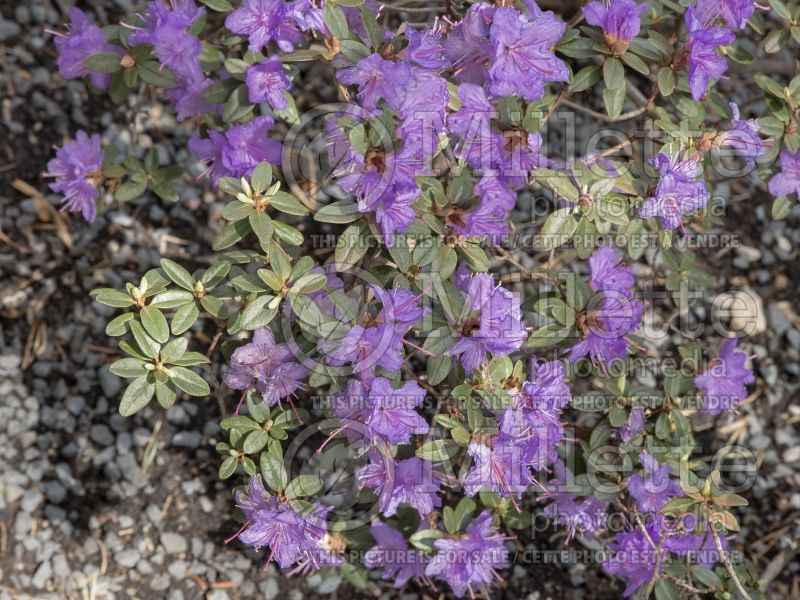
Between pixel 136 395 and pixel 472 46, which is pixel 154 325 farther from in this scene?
pixel 472 46

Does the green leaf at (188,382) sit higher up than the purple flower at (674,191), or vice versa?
the purple flower at (674,191)

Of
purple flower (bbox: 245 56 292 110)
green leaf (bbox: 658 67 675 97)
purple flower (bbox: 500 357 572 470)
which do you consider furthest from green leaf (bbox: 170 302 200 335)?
green leaf (bbox: 658 67 675 97)

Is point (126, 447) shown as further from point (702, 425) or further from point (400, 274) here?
point (702, 425)

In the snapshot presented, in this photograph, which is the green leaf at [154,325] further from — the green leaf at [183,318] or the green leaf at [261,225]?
the green leaf at [261,225]

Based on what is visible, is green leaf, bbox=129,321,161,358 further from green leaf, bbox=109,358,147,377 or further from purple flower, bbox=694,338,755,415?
purple flower, bbox=694,338,755,415

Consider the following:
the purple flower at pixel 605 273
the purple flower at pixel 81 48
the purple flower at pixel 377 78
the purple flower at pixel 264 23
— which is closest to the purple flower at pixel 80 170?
the purple flower at pixel 81 48

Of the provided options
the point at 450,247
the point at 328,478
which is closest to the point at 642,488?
the point at 450,247
